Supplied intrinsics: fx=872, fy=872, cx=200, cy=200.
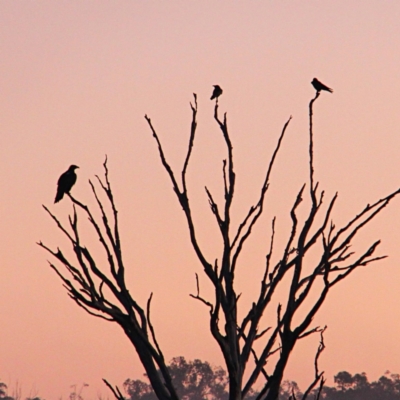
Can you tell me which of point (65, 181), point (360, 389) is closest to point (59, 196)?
point (65, 181)

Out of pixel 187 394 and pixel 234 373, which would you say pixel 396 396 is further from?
pixel 234 373

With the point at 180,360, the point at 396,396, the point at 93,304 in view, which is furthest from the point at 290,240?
the point at 180,360

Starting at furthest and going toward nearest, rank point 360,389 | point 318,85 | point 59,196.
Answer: point 360,389 < point 59,196 < point 318,85

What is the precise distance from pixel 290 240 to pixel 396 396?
7855cm

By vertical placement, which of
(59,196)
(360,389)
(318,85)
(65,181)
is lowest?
(318,85)

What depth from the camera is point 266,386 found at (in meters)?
4.76

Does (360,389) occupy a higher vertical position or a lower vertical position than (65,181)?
higher

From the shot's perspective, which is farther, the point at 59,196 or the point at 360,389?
the point at 360,389

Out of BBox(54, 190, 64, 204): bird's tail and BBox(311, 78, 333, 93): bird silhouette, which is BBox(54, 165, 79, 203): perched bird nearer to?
BBox(54, 190, 64, 204): bird's tail

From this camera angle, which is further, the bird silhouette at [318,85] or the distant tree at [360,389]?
the distant tree at [360,389]

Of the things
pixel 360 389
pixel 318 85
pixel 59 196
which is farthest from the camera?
pixel 360 389

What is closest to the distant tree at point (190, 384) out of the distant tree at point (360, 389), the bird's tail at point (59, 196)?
the distant tree at point (360, 389)

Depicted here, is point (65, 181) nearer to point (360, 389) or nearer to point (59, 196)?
point (59, 196)

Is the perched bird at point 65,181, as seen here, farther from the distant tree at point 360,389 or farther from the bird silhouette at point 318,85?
the distant tree at point 360,389
